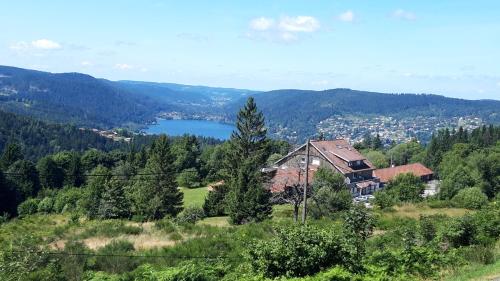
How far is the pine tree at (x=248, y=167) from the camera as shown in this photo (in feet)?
Answer: 117

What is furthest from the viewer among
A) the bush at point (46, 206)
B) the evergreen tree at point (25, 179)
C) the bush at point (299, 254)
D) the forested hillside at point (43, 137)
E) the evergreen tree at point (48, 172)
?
the forested hillside at point (43, 137)

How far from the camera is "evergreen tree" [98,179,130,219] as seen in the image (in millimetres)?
42281

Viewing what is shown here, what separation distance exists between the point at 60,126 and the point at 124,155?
10001 centimetres

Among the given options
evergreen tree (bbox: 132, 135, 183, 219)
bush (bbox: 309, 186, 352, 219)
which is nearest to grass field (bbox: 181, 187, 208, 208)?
evergreen tree (bbox: 132, 135, 183, 219)

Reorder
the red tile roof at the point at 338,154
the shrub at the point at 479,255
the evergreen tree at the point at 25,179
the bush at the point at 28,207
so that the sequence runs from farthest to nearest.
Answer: the evergreen tree at the point at 25,179, the red tile roof at the point at 338,154, the bush at the point at 28,207, the shrub at the point at 479,255

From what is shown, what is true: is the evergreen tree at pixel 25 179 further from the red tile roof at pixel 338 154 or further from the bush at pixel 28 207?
the red tile roof at pixel 338 154

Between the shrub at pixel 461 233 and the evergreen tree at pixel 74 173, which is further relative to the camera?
the evergreen tree at pixel 74 173

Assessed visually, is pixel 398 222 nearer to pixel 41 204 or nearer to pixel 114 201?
pixel 114 201

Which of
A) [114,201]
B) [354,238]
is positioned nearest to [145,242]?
[354,238]

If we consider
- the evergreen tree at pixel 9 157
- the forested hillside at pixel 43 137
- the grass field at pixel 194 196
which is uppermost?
the evergreen tree at pixel 9 157

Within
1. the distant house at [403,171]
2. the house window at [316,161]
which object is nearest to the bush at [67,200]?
the house window at [316,161]

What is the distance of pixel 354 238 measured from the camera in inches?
494

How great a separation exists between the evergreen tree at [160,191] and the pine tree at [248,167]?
19.0 feet

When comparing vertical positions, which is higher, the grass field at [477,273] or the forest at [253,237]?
the grass field at [477,273]
